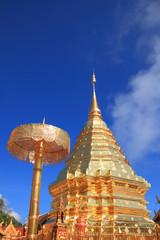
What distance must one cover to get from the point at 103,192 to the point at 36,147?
785cm

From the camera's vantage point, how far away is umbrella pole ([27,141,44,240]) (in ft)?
25.7

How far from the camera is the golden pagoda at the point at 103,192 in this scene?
44.7ft

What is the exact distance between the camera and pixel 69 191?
16031mm

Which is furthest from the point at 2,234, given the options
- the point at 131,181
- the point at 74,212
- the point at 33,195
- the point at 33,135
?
the point at 131,181

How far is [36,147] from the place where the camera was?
9320 mm

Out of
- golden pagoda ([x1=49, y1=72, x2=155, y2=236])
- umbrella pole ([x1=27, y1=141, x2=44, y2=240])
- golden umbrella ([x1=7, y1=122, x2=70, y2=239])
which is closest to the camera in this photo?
umbrella pole ([x1=27, y1=141, x2=44, y2=240])

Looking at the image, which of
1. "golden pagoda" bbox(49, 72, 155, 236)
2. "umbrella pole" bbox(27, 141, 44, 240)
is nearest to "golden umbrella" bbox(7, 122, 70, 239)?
"umbrella pole" bbox(27, 141, 44, 240)

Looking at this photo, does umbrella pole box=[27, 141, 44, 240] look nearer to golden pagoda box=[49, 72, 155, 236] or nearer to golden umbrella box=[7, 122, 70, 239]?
golden umbrella box=[7, 122, 70, 239]

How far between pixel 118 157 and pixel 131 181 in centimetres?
288

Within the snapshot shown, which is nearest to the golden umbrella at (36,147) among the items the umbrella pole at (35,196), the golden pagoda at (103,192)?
the umbrella pole at (35,196)

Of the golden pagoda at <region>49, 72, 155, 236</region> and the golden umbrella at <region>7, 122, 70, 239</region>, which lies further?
the golden pagoda at <region>49, 72, 155, 236</region>

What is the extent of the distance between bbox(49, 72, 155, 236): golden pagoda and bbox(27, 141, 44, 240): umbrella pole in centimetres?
408

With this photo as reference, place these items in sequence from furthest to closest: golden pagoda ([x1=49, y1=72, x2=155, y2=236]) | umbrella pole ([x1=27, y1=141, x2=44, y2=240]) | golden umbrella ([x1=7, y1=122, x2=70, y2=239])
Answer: golden pagoda ([x1=49, y1=72, x2=155, y2=236]), golden umbrella ([x1=7, y1=122, x2=70, y2=239]), umbrella pole ([x1=27, y1=141, x2=44, y2=240])

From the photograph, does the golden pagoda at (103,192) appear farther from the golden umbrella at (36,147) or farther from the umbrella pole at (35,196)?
the umbrella pole at (35,196)
